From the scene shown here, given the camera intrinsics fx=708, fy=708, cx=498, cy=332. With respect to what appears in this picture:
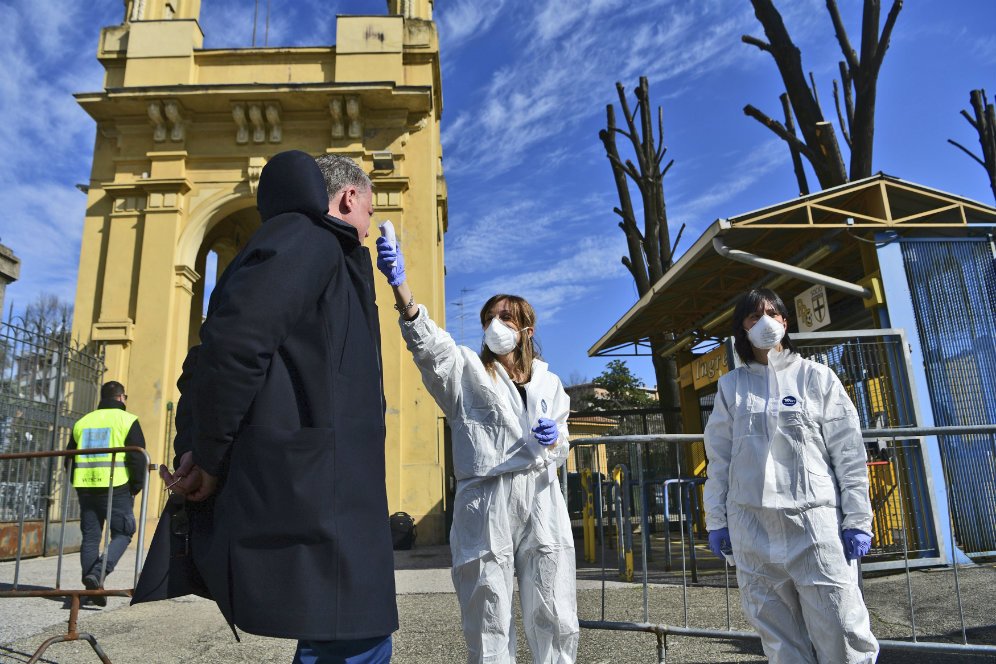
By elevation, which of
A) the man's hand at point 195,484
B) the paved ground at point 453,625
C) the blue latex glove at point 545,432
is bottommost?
the paved ground at point 453,625

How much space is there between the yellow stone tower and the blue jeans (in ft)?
32.1

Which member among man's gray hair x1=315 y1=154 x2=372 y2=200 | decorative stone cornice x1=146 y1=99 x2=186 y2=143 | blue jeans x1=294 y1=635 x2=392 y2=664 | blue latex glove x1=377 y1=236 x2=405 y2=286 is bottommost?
blue jeans x1=294 y1=635 x2=392 y2=664

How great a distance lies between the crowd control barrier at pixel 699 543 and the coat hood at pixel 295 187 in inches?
114

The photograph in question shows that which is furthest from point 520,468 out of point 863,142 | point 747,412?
point 863,142

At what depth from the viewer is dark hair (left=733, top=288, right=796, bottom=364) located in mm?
3139

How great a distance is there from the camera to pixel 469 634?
8.84 feet

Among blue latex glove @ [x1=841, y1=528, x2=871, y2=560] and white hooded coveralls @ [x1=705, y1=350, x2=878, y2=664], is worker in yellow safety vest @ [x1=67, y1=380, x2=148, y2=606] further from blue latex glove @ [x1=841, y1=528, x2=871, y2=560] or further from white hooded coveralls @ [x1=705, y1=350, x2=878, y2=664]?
blue latex glove @ [x1=841, y1=528, x2=871, y2=560]

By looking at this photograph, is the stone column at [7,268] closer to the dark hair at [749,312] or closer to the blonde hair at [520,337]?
the blonde hair at [520,337]

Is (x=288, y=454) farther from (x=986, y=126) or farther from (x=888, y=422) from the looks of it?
(x=986, y=126)

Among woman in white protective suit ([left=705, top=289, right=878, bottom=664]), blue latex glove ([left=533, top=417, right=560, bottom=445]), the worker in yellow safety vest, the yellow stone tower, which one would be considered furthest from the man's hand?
the yellow stone tower

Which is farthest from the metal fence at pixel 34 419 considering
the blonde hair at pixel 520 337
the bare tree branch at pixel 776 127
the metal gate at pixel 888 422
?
the bare tree branch at pixel 776 127

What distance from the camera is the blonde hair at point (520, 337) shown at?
3178 mm

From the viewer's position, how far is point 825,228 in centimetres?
796

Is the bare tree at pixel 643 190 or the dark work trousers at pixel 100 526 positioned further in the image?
the bare tree at pixel 643 190
